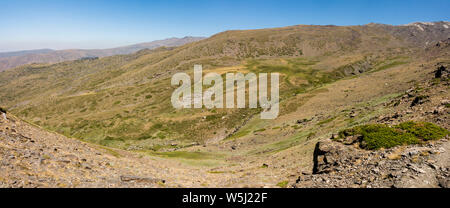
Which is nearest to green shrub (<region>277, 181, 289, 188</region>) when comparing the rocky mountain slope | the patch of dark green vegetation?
the rocky mountain slope

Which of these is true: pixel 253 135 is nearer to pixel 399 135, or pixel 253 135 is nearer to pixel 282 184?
pixel 282 184

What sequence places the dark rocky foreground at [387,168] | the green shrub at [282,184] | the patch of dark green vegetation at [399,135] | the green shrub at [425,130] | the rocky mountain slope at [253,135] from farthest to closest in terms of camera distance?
the green shrub at [282,184] < the patch of dark green vegetation at [399,135] < the green shrub at [425,130] < the rocky mountain slope at [253,135] < the dark rocky foreground at [387,168]

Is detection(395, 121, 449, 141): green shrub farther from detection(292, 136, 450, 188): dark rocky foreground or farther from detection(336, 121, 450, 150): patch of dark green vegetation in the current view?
detection(292, 136, 450, 188): dark rocky foreground

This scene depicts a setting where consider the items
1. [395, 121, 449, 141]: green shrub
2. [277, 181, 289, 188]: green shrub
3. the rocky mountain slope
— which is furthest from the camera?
[277, 181, 289, 188]: green shrub

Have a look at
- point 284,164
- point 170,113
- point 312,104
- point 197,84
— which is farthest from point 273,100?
point 284,164

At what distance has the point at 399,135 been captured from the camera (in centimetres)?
1689

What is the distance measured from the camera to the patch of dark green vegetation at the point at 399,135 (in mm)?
15875

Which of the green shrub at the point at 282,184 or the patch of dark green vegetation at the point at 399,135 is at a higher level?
the patch of dark green vegetation at the point at 399,135

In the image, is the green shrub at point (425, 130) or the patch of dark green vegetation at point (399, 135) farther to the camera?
the patch of dark green vegetation at point (399, 135)

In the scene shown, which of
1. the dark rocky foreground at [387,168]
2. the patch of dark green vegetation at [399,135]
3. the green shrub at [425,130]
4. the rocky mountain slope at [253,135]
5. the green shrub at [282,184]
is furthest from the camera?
the green shrub at [282,184]

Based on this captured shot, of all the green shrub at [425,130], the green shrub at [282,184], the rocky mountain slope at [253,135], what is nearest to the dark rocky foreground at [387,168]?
the rocky mountain slope at [253,135]

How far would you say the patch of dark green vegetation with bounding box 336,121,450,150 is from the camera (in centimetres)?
1588

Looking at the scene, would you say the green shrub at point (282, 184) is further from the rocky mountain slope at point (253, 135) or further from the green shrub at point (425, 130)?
the green shrub at point (425, 130)
